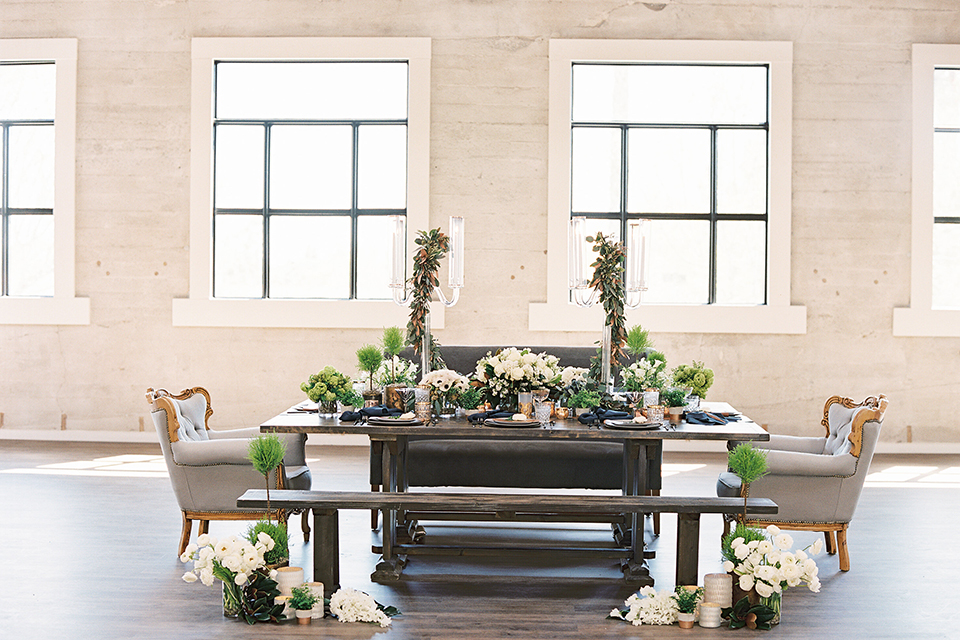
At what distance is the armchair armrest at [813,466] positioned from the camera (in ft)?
14.1

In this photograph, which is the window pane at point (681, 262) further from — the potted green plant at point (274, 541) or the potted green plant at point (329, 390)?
the potted green plant at point (274, 541)

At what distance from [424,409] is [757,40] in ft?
17.6

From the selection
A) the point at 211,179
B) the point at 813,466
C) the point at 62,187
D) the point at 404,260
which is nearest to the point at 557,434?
the point at 404,260

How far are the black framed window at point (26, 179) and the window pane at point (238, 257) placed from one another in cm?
161

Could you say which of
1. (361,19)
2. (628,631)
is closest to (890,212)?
(361,19)

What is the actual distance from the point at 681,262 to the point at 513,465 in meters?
3.52

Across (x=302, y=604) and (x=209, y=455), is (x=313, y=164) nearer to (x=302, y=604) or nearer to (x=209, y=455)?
(x=209, y=455)

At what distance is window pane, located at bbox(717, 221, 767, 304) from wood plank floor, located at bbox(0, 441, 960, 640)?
2.30 m

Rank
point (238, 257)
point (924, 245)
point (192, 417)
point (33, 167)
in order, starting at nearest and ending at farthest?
1. point (192, 417)
2. point (924, 245)
3. point (238, 257)
4. point (33, 167)

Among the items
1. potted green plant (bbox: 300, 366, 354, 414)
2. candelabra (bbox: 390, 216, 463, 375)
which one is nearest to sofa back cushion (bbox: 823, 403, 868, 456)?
candelabra (bbox: 390, 216, 463, 375)

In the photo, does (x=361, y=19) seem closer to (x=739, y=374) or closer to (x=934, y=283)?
(x=739, y=374)

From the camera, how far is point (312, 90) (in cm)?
799

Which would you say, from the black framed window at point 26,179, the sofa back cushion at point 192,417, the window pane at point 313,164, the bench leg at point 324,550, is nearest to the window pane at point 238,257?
the window pane at point 313,164

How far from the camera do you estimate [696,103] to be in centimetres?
787
